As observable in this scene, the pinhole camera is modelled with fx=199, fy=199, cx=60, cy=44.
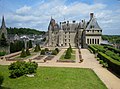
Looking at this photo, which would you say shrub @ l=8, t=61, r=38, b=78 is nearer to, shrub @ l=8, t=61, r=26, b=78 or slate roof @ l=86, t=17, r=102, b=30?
shrub @ l=8, t=61, r=26, b=78

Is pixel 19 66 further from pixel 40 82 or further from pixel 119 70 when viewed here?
pixel 119 70

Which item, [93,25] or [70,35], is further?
[70,35]

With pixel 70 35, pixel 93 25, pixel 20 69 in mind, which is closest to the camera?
pixel 20 69

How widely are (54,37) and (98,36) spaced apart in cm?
Result: 1619

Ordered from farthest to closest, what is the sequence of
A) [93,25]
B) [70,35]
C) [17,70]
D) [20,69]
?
[70,35] < [93,25] < [20,69] < [17,70]

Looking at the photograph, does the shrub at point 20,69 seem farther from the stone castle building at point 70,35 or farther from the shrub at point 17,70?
the stone castle building at point 70,35

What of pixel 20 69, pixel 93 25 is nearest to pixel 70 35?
pixel 93 25

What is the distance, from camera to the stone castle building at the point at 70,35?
6631 cm

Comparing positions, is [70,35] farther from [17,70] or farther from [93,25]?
[17,70]

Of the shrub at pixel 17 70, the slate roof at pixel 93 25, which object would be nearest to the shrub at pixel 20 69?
the shrub at pixel 17 70

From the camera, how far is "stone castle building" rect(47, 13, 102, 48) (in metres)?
66.3

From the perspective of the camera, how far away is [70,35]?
72.1 m

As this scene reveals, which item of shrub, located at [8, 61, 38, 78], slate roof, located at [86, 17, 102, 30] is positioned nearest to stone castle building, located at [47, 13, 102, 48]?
slate roof, located at [86, 17, 102, 30]

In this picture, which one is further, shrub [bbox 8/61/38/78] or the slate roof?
the slate roof
